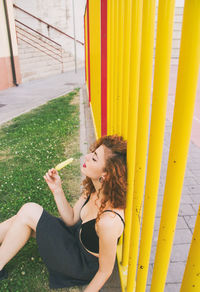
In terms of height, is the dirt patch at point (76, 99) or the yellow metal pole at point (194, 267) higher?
the yellow metal pole at point (194, 267)

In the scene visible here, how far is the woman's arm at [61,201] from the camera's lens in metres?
1.96

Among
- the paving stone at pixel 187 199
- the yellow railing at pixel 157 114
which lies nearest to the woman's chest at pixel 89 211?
the yellow railing at pixel 157 114

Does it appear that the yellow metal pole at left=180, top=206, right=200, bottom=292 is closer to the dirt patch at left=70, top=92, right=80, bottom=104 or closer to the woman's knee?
the woman's knee

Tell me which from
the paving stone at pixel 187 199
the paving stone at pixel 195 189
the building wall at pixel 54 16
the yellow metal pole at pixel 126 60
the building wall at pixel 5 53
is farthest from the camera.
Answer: the building wall at pixel 54 16

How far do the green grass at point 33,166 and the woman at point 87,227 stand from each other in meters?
0.18

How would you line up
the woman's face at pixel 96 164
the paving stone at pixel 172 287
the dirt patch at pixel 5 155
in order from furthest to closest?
the dirt patch at pixel 5 155, the paving stone at pixel 172 287, the woman's face at pixel 96 164

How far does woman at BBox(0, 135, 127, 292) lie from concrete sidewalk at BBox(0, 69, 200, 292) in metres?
0.32

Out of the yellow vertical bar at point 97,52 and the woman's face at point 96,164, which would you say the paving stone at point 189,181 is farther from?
the woman's face at point 96,164

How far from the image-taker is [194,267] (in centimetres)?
69

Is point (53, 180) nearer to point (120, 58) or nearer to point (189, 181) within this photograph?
point (120, 58)

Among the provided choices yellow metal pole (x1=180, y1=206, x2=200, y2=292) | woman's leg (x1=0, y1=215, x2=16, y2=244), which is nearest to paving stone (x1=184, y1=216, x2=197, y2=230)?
woman's leg (x1=0, y1=215, x2=16, y2=244)

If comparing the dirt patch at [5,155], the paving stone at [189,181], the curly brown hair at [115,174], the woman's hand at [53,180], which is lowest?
the dirt patch at [5,155]

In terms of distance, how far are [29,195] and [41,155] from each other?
117 cm

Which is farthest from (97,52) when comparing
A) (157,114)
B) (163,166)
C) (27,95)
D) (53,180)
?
(27,95)
